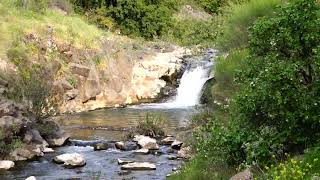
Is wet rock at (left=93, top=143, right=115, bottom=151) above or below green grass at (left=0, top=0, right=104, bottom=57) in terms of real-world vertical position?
below

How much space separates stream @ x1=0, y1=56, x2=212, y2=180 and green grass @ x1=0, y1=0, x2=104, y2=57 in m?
4.51

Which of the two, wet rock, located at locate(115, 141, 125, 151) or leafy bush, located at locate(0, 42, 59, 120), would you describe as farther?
leafy bush, located at locate(0, 42, 59, 120)

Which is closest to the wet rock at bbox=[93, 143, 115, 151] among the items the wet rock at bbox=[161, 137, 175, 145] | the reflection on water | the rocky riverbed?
the rocky riverbed

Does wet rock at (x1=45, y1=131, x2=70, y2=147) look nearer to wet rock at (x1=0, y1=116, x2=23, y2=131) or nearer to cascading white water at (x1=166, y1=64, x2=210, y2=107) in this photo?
wet rock at (x1=0, y1=116, x2=23, y2=131)

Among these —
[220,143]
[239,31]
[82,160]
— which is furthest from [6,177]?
[239,31]

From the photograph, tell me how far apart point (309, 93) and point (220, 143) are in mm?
1956

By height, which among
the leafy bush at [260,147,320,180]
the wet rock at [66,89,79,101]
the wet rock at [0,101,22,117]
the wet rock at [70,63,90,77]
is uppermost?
the wet rock at [70,63,90,77]

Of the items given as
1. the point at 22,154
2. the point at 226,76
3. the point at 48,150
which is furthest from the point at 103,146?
the point at 226,76

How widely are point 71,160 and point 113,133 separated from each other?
4632 millimetres

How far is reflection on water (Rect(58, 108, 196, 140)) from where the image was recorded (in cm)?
1997

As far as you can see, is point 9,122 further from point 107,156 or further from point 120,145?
point 120,145

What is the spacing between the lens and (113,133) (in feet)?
66.2

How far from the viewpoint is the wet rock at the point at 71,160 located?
15.5 m

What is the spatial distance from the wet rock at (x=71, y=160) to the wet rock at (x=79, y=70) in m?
10.5
